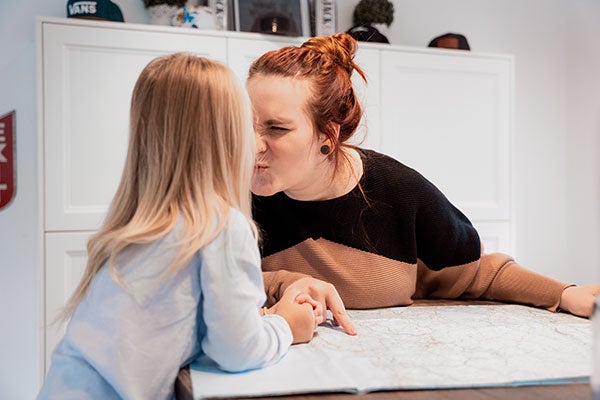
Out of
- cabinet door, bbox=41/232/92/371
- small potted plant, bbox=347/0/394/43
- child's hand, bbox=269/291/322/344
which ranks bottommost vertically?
cabinet door, bbox=41/232/92/371

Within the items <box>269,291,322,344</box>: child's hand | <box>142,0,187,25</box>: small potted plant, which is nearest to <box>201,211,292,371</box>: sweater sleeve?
<box>269,291,322,344</box>: child's hand

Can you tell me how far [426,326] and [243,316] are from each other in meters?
0.37

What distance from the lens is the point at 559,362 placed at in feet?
2.71

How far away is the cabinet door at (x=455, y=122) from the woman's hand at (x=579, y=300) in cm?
167

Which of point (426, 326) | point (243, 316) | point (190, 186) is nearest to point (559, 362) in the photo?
point (426, 326)

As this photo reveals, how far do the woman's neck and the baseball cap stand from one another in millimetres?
1457

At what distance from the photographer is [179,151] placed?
35.4 inches

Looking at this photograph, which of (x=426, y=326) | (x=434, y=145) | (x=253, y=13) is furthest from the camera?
(x=434, y=145)

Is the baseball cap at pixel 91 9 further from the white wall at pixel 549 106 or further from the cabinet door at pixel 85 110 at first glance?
the white wall at pixel 549 106

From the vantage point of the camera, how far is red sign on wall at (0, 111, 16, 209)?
9.05ft

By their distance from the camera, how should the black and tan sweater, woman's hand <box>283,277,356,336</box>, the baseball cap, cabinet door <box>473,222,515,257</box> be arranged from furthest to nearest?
cabinet door <box>473,222,515,257</box>
the baseball cap
the black and tan sweater
woman's hand <box>283,277,356,336</box>

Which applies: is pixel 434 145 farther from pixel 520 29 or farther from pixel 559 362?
pixel 559 362

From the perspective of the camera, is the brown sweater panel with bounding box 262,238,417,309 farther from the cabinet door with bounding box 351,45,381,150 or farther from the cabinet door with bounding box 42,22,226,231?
the cabinet door with bounding box 351,45,381,150

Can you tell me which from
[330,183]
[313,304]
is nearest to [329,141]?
[330,183]
